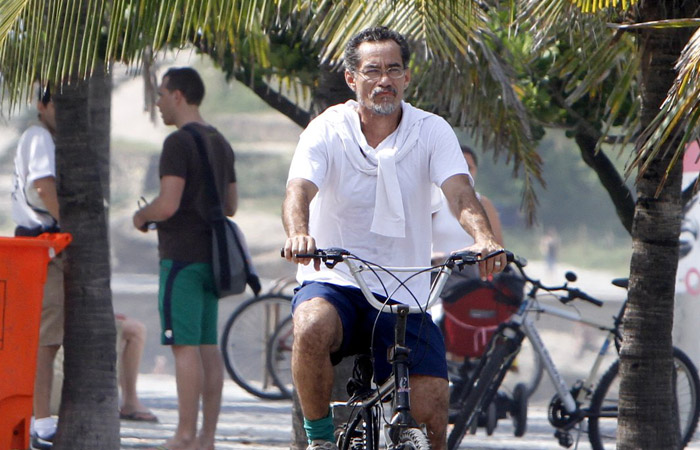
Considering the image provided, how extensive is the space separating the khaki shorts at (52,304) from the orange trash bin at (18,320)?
0.79 meters

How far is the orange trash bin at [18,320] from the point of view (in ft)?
19.3

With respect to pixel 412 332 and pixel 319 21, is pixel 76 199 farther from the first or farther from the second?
pixel 412 332

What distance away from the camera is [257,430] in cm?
836

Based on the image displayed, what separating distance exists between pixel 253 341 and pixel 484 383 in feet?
11.1

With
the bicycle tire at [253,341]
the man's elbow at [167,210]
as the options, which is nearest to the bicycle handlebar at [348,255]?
the man's elbow at [167,210]

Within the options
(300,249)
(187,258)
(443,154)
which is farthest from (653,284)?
(187,258)

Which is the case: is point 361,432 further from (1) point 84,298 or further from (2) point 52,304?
(2) point 52,304

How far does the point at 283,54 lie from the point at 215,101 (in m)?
62.3

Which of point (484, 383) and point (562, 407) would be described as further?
point (562, 407)

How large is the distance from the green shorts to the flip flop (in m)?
1.73

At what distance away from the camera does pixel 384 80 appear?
14.7 ft

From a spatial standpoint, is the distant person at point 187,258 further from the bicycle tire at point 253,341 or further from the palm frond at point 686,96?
the palm frond at point 686,96

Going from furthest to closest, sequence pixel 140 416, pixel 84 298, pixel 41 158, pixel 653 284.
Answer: pixel 140 416, pixel 41 158, pixel 84 298, pixel 653 284

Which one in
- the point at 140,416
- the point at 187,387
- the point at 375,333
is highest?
the point at 375,333
